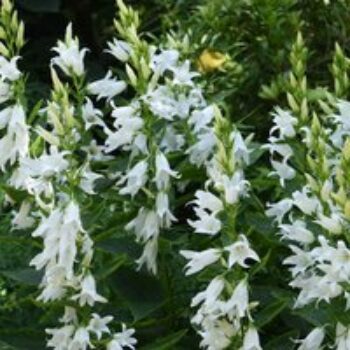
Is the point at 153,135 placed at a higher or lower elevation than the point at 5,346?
higher

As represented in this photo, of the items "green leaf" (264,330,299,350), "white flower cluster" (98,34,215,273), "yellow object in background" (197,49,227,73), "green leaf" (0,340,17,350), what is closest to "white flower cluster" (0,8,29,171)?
"white flower cluster" (98,34,215,273)

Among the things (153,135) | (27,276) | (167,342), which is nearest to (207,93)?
(153,135)

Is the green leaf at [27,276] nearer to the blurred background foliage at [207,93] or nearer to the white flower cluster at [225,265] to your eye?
the blurred background foliage at [207,93]

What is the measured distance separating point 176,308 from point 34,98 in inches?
125

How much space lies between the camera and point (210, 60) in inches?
198

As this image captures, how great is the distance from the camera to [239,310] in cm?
275

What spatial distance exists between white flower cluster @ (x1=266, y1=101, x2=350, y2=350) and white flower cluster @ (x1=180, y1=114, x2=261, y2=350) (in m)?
0.16

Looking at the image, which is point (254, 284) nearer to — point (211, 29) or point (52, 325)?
point (52, 325)

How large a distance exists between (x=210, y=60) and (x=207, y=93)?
1038 mm

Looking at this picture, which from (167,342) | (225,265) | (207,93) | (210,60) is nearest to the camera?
(225,265)

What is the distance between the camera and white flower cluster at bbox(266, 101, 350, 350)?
2701 millimetres

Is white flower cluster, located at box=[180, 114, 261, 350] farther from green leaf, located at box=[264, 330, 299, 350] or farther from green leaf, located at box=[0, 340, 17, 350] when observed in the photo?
green leaf, located at box=[0, 340, 17, 350]

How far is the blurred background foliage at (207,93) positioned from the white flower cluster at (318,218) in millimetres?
76

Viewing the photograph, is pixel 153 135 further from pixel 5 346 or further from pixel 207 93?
pixel 207 93
